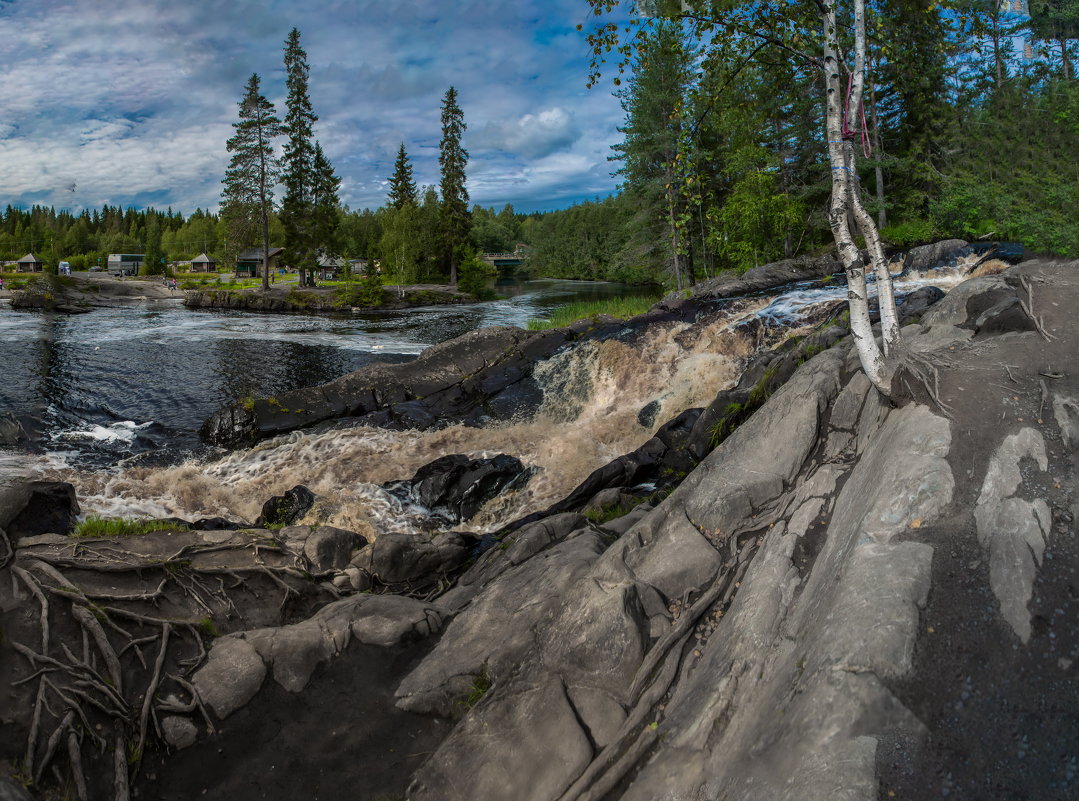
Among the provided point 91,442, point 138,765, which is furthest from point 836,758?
point 91,442

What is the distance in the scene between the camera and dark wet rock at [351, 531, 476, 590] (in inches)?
381

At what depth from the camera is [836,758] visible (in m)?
3.31

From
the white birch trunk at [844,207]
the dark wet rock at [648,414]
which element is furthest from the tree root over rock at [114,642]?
the dark wet rock at [648,414]

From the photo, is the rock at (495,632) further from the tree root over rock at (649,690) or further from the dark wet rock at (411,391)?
the dark wet rock at (411,391)

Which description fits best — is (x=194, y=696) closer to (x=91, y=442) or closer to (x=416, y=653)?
(x=416, y=653)

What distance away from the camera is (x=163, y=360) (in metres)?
26.1

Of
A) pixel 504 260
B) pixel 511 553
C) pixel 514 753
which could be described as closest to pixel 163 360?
pixel 511 553

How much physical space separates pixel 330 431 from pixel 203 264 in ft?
331

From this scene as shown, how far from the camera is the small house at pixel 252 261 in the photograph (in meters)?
82.6

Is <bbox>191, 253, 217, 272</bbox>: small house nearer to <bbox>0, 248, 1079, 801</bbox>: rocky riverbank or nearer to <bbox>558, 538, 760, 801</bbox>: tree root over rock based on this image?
<bbox>0, 248, 1079, 801</bbox>: rocky riverbank

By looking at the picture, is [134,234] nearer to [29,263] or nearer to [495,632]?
[29,263]

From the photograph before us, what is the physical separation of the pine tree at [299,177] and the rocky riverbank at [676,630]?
57276 millimetres

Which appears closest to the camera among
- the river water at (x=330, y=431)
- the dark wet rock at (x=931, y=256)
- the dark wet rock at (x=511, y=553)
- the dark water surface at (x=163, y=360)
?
the dark wet rock at (x=511, y=553)

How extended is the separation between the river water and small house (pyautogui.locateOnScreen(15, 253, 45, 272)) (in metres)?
85.8
